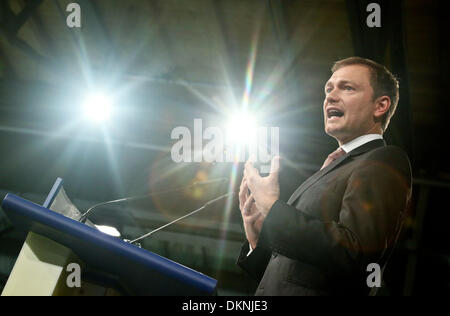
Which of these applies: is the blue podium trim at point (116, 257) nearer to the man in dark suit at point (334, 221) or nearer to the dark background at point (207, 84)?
the man in dark suit at point (334, 221)

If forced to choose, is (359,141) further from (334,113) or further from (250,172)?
(250,172)

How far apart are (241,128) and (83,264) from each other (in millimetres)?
3702

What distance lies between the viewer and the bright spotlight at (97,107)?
509 centimetres

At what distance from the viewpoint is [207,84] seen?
5.04 meters

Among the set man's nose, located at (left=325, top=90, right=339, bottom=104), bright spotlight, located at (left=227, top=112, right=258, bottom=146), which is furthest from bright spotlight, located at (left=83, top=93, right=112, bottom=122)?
man's nose, located at (left=325, top=90, right=339, bottom=104)

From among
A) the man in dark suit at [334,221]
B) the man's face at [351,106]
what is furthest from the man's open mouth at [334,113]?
the man in dark suit at [334,221]

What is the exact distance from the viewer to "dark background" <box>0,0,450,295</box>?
13.3 feet

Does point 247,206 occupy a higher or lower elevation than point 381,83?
lower

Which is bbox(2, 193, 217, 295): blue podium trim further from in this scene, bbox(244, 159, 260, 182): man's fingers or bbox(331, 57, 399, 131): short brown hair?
bbox(331, 57, 399, 131): short brown hair

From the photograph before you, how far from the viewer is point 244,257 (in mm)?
1445

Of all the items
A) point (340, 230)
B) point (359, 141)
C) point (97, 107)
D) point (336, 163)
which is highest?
point (97, 107)

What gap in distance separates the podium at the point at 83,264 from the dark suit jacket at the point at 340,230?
225 mm

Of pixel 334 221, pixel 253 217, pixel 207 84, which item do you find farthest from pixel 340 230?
pixel 207 84

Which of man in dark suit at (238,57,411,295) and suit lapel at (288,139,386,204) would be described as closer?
man in dark suit at (238,57,411,295)
